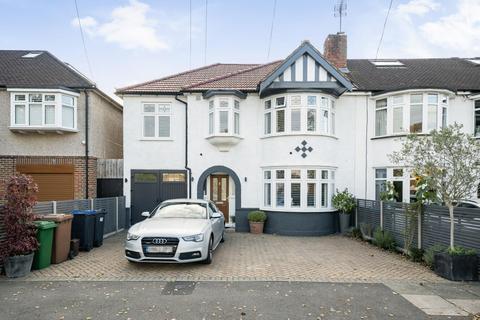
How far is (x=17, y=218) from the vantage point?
22.2 ft

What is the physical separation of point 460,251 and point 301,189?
626 centimetres

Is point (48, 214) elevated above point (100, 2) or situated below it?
below

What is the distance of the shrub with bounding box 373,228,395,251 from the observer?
964 cm

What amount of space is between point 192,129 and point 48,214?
6726 millimetres

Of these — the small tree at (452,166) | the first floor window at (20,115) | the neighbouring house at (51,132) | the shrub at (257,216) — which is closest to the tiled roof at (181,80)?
the neighbouring house at (51,132)

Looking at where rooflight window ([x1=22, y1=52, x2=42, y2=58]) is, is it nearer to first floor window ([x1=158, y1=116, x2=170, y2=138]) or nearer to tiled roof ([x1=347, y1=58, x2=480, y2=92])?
first floor window ([x1=158, y1=116, x2=170, y2=138])

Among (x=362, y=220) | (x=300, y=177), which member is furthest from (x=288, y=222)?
(x=362, y=220)

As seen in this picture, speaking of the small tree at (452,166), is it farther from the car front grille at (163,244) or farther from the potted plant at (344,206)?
the car front grille at (163,244)

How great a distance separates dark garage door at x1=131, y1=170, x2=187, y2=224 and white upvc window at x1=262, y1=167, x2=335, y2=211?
13.0 feet

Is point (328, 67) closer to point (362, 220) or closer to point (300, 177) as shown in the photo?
point (300, 177)

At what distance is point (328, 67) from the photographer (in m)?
12.4

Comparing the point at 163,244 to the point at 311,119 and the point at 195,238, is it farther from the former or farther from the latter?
the point at 311,119

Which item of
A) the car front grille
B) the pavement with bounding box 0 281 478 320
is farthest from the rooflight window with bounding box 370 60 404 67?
the car front grille

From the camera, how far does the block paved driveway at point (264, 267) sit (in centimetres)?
683
